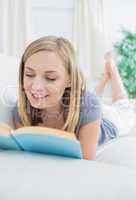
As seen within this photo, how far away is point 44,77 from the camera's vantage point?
3.31ft

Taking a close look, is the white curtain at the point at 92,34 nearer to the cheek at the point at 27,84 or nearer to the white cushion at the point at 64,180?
the cheek at the point at 27,84

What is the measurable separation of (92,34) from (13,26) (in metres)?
0.74

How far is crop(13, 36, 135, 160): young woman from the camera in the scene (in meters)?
1.02

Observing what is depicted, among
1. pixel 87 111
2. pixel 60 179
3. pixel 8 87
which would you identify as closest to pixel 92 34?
pixel 8 87

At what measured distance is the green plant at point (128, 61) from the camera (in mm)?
3139

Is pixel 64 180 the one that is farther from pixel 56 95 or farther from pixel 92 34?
pixel 92 34

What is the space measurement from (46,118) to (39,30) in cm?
252

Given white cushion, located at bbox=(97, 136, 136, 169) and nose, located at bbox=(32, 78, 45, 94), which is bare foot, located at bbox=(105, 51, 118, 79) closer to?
white cushion, located at bbox=(97, 136, 136, 169)

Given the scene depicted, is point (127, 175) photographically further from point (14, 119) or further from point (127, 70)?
point (127, 70)

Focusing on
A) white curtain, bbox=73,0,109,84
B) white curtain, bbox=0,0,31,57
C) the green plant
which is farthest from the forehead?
white curtain, bbox=0,0,31,57

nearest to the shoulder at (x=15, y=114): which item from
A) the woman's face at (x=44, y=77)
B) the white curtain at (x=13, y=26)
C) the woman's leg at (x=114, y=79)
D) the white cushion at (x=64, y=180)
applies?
the woman's face at (x=44, y=77)

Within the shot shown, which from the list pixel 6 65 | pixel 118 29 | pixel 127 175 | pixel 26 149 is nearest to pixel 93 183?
pixel 127 175

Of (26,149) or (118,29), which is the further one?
(118,29)

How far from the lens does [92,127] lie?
1.14 meters
